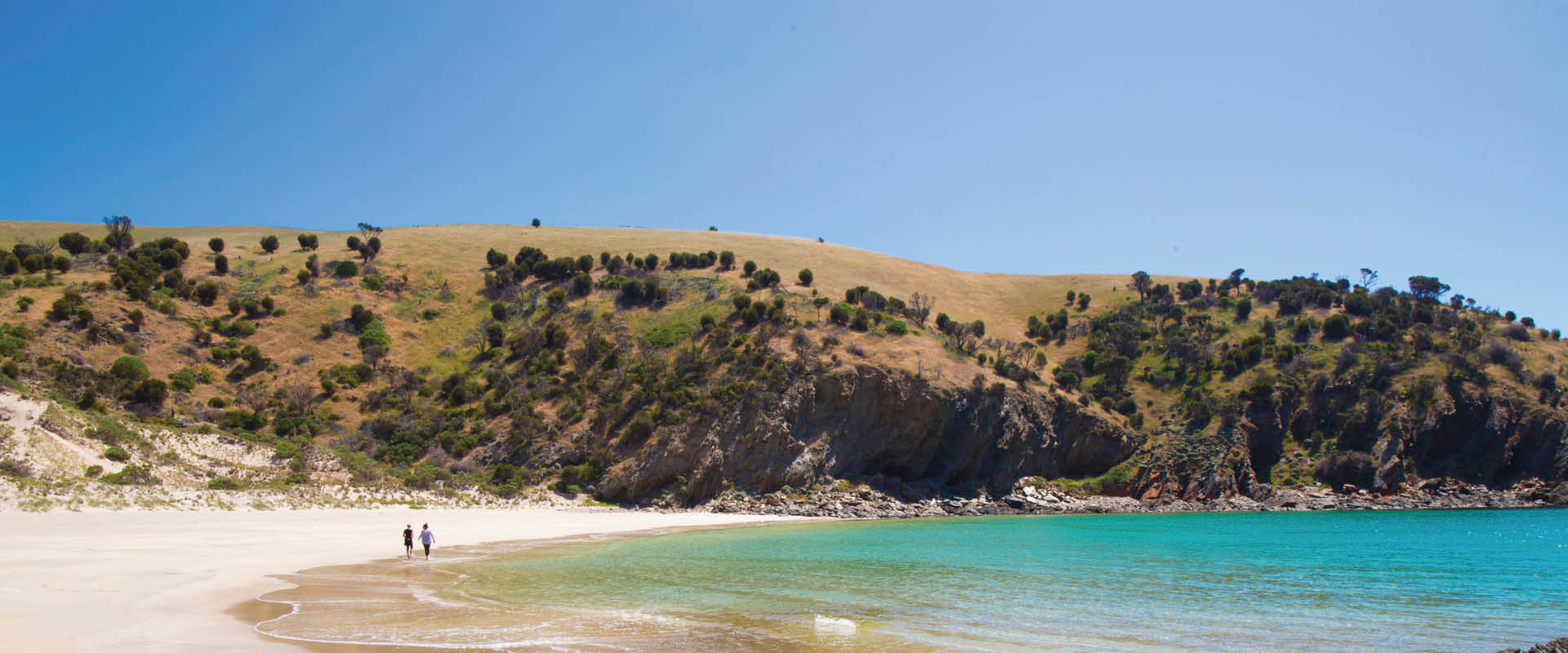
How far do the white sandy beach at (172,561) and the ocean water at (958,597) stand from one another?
139 cm

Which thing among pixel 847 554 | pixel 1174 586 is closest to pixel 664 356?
pixel 847 554

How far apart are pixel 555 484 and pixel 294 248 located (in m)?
58.2

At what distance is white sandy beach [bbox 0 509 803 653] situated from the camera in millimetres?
10211

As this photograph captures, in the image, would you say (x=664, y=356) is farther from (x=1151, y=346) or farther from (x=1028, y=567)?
(x=1151, y=346)

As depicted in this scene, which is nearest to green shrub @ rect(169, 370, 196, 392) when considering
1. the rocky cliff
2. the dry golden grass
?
the dry golden grass

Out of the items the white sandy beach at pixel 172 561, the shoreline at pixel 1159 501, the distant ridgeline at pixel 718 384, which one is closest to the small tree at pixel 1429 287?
the distant ridgeline at pixel 718 384

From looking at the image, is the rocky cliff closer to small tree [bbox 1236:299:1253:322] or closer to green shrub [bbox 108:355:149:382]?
small tree [bbox 1236:299:1253:322]

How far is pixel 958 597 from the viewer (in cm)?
1692

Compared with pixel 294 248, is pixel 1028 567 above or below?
below

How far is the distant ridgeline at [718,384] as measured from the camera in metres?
49.1

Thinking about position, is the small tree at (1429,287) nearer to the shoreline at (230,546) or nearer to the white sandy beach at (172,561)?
the shoreline at (230,546)

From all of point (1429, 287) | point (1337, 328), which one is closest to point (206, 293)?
point (1337, 328)

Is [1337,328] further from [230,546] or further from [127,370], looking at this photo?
[127,370]

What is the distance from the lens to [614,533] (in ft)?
112
